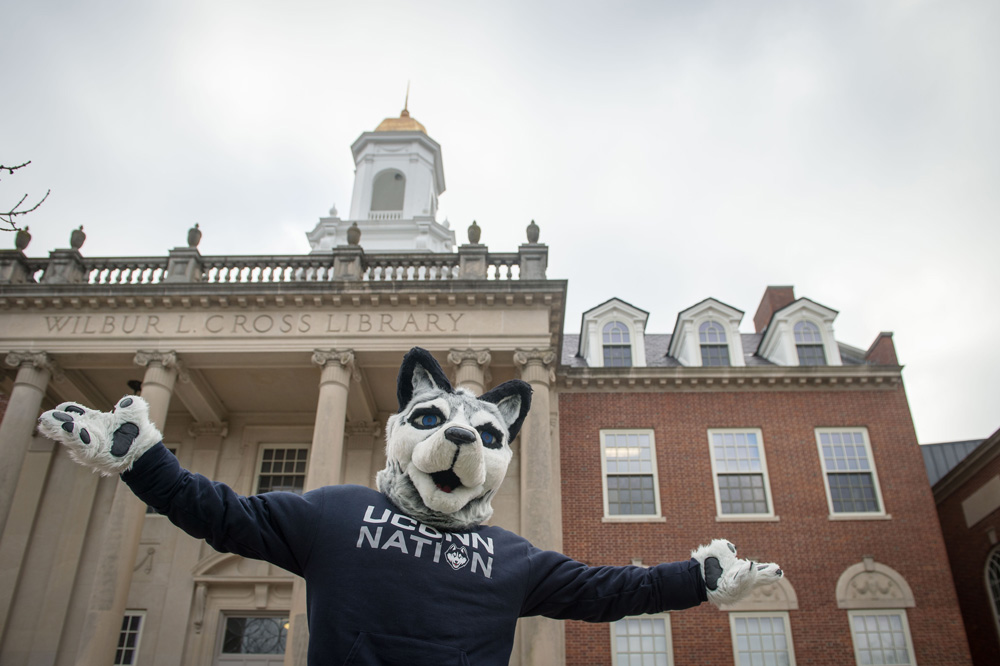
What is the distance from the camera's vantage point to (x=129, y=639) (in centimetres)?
1694

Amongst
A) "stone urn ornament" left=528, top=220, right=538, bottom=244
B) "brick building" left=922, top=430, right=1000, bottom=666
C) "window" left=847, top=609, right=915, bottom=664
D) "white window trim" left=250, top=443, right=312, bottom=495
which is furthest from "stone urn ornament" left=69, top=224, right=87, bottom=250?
"brick building" left=922, top=430, right=1000, bottom=666

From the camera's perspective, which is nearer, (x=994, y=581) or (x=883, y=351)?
(x=994, y=581)

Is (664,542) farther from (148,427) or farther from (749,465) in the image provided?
(148,427)

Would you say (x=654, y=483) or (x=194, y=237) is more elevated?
(x=194, y=237)

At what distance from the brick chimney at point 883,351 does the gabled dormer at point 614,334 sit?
5.97 meters

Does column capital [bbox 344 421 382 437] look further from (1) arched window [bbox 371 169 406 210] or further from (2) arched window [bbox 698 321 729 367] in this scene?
(1) arched window [bbox 371 169 406 210]

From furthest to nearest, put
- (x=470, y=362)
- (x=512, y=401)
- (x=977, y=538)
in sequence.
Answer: (x=977, y=538) → (x=470, y=362) → (x=512, y=401)

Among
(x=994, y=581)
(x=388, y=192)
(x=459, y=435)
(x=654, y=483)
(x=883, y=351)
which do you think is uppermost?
(x=388, y=192)

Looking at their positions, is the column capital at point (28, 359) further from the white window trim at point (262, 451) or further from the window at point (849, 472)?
the window at point (849, 472)

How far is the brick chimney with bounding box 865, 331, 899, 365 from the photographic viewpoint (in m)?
19.3

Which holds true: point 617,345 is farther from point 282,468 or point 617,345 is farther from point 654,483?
point 282,468

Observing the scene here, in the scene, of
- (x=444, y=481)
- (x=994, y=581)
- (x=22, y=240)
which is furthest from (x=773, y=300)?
(x=444, y=481)

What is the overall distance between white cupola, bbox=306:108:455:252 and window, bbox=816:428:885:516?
1521 cm

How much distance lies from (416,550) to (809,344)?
18597 mm
